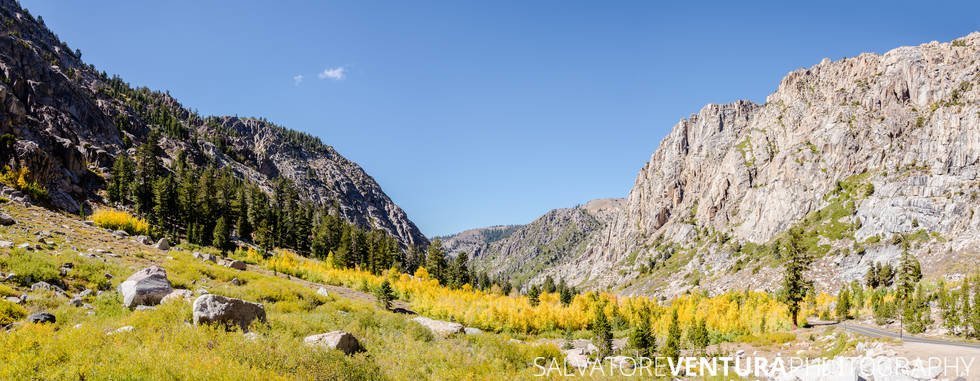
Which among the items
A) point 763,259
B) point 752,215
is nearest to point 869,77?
point 752,215

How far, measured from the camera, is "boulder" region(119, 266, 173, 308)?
16.2 metres

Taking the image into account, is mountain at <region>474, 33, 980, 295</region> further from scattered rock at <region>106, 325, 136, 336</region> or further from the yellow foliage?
scattered rock at <region>106, 325, 136, 336</region>

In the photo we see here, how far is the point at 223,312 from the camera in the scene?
14.1 meters

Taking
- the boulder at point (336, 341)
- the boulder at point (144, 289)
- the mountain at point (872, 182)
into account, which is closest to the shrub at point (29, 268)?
the boulder at point (144, 289)

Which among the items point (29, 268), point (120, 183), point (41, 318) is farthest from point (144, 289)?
point (120, 183)

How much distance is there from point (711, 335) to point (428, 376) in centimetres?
5451

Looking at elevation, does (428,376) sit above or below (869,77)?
below

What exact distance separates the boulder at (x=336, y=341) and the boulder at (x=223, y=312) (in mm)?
2298

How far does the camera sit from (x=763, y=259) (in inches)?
5925

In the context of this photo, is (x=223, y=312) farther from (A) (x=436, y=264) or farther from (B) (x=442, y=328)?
(A) (x=436, y=264)

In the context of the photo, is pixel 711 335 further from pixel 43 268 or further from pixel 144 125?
pixel 144 125

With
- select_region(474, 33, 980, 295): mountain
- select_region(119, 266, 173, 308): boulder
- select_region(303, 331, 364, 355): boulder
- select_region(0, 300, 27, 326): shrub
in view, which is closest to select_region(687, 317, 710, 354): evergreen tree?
select_region(303, 331, 364, 355): boulder

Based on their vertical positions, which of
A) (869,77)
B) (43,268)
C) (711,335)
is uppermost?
(869,77)

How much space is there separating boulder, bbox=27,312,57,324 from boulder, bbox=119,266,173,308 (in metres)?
2.66
